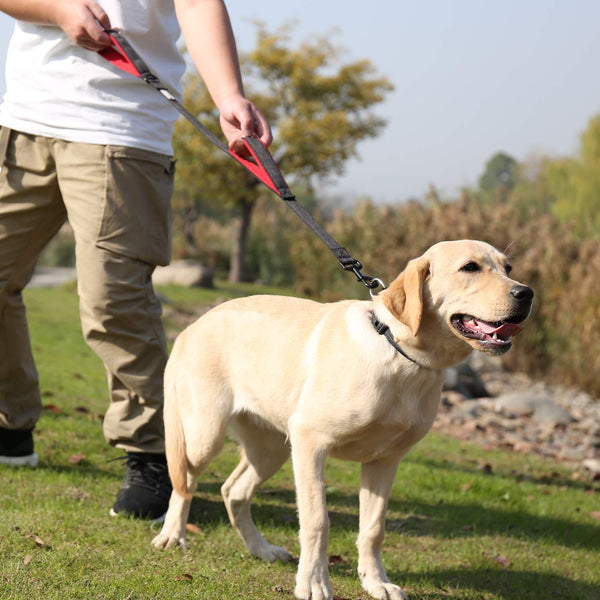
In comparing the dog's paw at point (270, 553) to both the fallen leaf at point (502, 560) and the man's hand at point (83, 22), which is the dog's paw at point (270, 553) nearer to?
the fallen leaf at point (502, 560)

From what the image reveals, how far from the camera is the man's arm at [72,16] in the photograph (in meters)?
3.32

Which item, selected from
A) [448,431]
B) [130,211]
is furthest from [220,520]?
[448,431]

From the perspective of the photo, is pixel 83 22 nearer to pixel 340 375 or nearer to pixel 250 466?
pixel 340 375

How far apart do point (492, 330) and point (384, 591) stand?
1.18 m

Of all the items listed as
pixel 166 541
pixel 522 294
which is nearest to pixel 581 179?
pixel 522 294

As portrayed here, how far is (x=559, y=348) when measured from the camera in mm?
11945

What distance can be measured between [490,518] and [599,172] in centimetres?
3449

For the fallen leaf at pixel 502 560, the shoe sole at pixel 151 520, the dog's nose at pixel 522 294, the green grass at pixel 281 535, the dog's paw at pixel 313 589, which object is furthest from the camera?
the fallen leaf at pixel 502 560

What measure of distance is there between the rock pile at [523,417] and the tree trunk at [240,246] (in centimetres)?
1119

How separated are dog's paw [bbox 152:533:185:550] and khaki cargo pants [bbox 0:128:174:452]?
19.5 inches

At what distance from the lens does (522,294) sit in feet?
9.24

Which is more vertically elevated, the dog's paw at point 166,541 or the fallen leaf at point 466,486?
the dog's paw at point 166,541

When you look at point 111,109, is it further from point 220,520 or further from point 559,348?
point 559,348

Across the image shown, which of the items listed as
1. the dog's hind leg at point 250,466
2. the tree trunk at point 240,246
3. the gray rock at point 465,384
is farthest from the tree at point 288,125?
the dog's hind leg at point 250,466
